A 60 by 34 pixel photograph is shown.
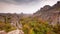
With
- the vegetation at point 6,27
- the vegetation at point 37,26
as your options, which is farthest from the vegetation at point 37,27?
the vegetation at point 6,27

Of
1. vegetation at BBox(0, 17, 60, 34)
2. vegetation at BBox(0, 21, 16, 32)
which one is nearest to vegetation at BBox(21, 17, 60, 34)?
vegetation at BBox(0, 17, 60, 34)

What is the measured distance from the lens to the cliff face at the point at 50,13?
3127 millimetres

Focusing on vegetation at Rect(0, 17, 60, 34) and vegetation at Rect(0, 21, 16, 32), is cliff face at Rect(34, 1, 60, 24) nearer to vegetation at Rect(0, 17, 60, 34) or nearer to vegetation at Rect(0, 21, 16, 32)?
vegetation at Rect(0, 17, 60, 34)

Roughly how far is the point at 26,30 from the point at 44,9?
1.94ft

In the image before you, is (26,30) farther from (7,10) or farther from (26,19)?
(7,10)

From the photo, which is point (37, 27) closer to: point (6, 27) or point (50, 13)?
point (50, 13)

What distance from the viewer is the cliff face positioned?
10.3 ft

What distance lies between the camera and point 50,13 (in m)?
3.16

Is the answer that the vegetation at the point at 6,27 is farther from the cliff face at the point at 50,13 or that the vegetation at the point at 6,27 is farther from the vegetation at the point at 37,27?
the cliff face at the point at 50,13

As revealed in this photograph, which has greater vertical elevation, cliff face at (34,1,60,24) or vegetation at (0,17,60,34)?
cliff face at (34,1,60,24)

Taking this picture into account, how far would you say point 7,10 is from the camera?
123 inches

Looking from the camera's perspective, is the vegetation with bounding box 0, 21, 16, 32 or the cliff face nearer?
the vegetation with bounding box 0, 21, 16, 32

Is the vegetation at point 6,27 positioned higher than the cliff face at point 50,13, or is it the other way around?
the cliff face at point 50,13

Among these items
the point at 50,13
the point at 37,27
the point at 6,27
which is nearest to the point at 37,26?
the point at 37,27
